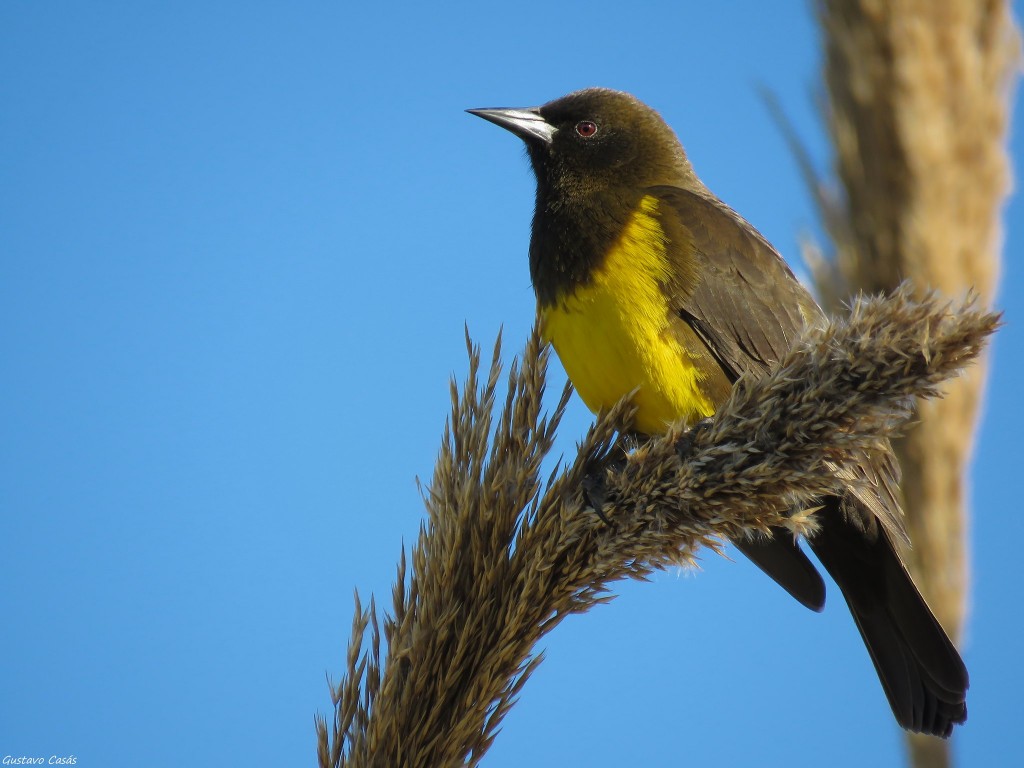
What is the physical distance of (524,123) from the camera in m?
3.59

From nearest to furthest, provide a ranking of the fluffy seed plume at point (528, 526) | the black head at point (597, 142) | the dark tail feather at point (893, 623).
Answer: the fluffy seed plume at point (528, 526), the dark tail feather at point (893, 623), the black head at point (597, 142)

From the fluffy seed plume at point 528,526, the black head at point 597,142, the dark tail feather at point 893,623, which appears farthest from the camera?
the black head at point 597,142

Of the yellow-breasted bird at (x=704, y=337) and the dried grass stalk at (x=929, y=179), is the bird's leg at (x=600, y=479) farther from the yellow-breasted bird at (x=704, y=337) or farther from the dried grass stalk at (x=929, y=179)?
the dried grass stalk at (x=929, y=179)

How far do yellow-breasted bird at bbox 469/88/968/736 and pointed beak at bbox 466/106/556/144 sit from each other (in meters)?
0.26

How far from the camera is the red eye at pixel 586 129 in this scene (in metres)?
3.53

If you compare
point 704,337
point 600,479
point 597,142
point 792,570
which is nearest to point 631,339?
point 704,337

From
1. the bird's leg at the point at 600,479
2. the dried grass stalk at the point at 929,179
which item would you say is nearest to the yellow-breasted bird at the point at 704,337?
the dried grass stalk at the point at 929,179

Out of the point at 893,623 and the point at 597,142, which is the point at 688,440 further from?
the point at 597,142

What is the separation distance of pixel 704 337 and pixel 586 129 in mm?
1088

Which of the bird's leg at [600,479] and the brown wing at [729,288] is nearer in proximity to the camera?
the bird's leg at [600,479]

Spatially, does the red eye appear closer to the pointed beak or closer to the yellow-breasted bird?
the pointed beak

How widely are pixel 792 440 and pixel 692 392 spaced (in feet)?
3.01

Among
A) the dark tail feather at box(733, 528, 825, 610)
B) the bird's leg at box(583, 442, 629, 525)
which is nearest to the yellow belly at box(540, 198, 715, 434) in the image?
the bird's leg at box(583, 442, 629, 525)

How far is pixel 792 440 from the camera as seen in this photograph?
5.93 ft
